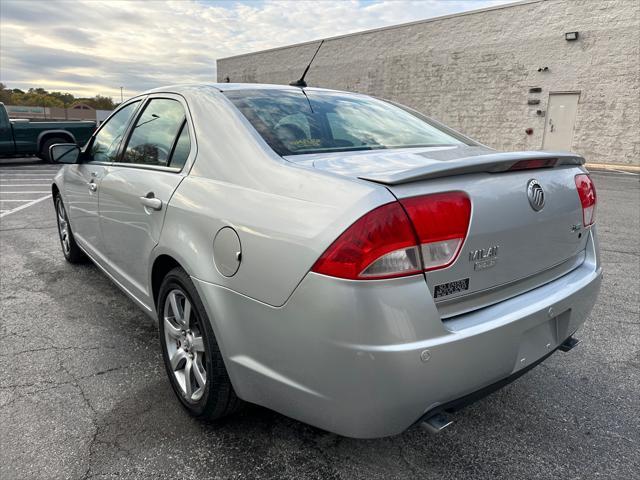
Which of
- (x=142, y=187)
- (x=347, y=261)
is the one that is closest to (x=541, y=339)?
(x=347, y=261)

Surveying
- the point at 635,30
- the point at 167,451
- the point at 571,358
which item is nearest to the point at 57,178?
the point at 167,451

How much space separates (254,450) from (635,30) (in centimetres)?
1906

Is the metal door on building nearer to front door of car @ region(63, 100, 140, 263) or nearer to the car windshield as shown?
the car windshield

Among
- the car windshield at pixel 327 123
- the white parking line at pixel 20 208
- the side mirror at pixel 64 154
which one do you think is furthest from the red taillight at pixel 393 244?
the white parking line at pixel 20 208

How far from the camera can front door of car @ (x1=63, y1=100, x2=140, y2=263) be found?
3383 millimetres

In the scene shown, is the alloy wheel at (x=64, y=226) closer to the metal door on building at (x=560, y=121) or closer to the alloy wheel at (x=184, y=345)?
the alloy wheel at (x=184, y=345)

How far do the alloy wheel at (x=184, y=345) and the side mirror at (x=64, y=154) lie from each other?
214cm

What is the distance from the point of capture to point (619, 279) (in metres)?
4.50

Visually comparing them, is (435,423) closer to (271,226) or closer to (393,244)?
(393,244)

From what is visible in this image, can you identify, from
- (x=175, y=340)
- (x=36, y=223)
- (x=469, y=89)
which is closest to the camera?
(x=175, y=340)

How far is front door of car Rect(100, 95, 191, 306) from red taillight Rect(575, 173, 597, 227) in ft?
6.18

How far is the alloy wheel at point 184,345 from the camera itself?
7.29 ft

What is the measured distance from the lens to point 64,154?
389cm

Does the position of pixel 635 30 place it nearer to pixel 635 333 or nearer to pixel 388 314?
pixel 635 333
